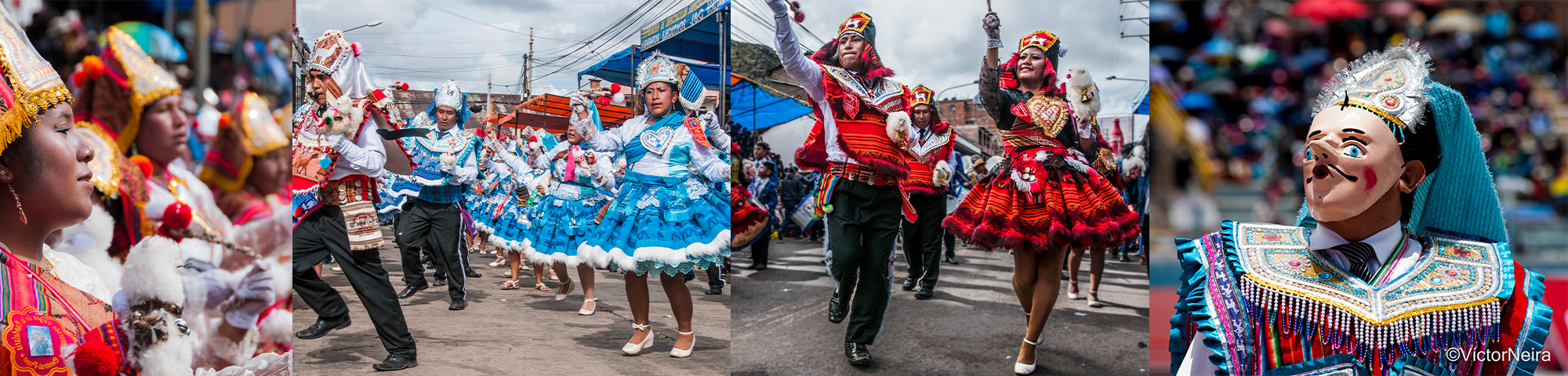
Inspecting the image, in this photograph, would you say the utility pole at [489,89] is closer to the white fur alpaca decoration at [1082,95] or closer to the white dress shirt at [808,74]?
the white dress shirt at [808,74]

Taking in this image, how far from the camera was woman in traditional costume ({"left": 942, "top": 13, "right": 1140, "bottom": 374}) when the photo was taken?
3430 millimetres

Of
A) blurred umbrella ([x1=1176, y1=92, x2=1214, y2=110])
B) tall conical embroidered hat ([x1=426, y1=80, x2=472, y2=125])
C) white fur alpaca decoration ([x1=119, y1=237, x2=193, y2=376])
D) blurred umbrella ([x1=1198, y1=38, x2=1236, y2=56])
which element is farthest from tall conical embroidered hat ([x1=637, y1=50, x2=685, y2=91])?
blurred umbrella ([x1=1198, y1=38, x2=1236, y2=56])

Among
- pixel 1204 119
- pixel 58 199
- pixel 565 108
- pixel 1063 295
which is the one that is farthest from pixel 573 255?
pixel 1204 119

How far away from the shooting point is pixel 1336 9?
9.05m

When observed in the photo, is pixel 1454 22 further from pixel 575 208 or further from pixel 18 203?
pixel 18 203

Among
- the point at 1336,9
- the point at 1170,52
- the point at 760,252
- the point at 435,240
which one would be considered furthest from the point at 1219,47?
the point at 435,240

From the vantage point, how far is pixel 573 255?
3775 mm

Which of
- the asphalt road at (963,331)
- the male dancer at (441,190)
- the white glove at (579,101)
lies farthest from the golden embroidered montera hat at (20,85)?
the asphalt road at (963,331)

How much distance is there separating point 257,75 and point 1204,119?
7.88 m

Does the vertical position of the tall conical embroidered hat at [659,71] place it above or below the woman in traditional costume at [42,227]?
above

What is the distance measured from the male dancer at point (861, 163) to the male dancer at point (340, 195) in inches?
70.7

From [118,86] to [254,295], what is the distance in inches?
30.0

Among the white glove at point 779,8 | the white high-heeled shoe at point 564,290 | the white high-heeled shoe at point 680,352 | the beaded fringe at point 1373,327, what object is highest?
the white glove at point 779,8

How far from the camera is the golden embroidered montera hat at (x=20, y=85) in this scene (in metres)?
1.85
